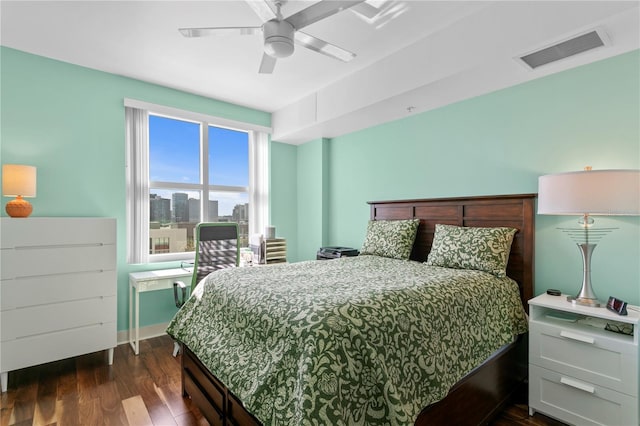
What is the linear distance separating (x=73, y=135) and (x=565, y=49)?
13.3 feet

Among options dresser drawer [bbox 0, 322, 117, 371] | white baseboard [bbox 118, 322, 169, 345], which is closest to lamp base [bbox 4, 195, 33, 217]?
dresser drawer [bbox 0, 322, 117, 371]

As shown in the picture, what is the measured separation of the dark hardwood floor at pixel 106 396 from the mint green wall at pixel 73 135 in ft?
2.08

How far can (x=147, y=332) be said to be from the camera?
3281 millimetres

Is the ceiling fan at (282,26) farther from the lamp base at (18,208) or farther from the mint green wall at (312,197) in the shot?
the mint green wall at (312,197)

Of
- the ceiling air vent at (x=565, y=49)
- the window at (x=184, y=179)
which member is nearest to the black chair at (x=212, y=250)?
the window at (x=184, y=179)

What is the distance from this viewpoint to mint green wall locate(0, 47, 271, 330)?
2658 mm

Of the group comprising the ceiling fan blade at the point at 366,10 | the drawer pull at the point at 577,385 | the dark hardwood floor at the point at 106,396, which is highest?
the ceiling fan blade at the point at 366,10

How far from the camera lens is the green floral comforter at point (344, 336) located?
3.77ft

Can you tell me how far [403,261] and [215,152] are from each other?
2.73 metres

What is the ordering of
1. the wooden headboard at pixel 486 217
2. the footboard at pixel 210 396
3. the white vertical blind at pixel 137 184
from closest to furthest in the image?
the footboard at pixel 210 396 → the wooden headboard at pixel 486 217 → the white vertical blind at pixel 137 184

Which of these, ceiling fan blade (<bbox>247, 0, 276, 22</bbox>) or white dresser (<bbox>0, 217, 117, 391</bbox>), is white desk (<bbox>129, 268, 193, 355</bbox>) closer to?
white dresser (<bbox>0, 217, 117, 391</bbox>)

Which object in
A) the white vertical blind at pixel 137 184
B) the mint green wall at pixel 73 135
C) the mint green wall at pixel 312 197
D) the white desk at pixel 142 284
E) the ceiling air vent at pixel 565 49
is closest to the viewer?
the ceiling air vent at pixel 565 49

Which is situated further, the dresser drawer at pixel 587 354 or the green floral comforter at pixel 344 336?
the dresser drawer at pixel 587 354

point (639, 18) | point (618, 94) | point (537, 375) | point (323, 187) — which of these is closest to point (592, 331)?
point (537, 375)
